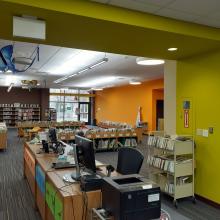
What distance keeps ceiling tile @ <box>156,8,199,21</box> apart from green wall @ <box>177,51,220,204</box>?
1.30 m

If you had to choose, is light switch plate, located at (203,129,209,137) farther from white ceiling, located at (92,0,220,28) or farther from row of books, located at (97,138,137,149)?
row of books, located at (97,138,137,149)

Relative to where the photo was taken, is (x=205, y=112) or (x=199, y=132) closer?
(x=205, y=112)

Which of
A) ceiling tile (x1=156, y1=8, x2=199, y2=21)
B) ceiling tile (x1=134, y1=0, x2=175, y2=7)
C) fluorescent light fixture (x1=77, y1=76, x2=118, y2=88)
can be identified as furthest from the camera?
fluorescent light fixture (x1=77, y1=76, x2=118, y2=88)

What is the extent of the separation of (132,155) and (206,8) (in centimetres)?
239

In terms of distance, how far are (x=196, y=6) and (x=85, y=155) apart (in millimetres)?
2302

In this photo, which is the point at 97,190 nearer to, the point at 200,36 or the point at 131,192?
the point at 131,192

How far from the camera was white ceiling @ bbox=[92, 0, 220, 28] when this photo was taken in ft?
9.06

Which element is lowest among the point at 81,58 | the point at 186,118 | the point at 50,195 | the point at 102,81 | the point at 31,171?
the point at 31,171

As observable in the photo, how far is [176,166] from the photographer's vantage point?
432cm

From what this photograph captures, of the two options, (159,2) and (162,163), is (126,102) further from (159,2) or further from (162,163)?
(159,2)

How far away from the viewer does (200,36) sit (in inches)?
137

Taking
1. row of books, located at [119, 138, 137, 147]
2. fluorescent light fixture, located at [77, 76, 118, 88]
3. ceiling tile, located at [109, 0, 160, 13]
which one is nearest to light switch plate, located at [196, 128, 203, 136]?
ceiling tile, located at [109, 0, 160, 13]

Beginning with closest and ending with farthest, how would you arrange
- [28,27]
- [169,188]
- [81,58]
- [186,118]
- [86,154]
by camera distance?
[86,154]
[28,27]
[169,188]
[186,118]
[81,58]

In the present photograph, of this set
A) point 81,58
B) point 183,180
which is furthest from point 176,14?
point 81,58
